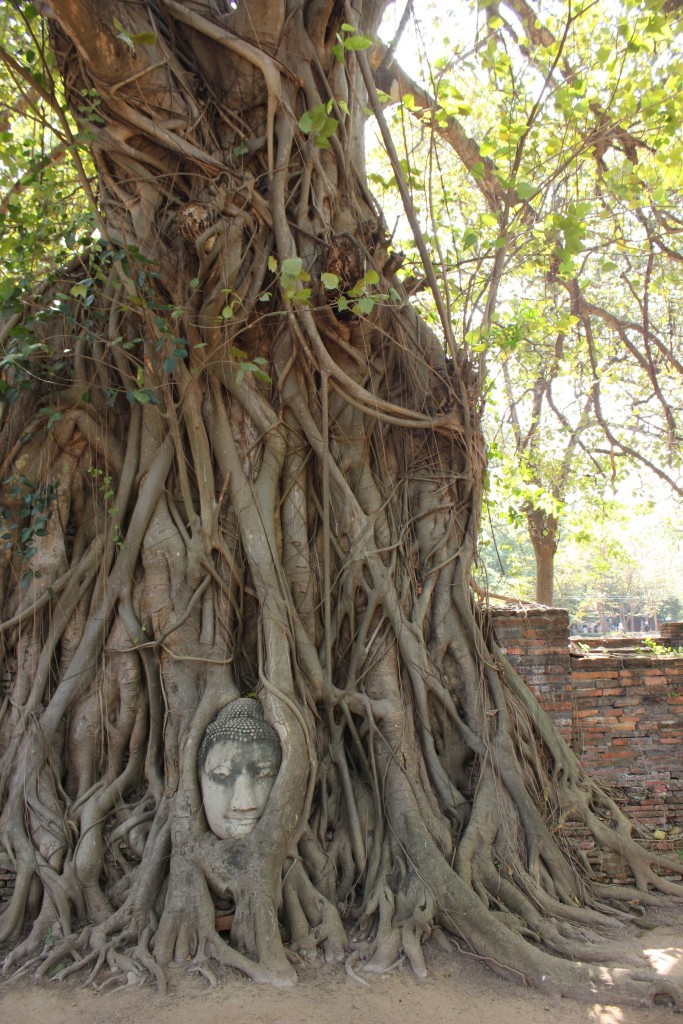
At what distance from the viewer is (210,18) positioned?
4.44 metres

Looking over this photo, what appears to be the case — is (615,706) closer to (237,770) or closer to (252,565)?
(252,565)

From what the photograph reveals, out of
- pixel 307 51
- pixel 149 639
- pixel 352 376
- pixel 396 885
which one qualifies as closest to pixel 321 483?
pixel 352 376

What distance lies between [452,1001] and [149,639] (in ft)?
6.89

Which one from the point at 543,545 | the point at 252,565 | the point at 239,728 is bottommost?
the point at 239,728

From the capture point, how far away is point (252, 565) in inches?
162

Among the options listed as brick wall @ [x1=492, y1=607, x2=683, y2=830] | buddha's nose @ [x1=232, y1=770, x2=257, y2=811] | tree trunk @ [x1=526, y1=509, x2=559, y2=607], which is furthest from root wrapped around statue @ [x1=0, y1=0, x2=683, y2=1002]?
tree trunk @ [x1=526, y1=509, x2=559, y2=607]

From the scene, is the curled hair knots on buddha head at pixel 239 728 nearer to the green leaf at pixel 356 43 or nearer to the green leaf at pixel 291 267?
the green leaf at pixel 291 267

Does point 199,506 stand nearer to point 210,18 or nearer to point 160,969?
point 160,969

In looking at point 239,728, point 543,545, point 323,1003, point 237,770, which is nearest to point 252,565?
point 239,728

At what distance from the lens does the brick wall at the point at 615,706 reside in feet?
16.7

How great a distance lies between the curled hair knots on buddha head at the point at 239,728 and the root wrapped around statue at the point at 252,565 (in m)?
0.02

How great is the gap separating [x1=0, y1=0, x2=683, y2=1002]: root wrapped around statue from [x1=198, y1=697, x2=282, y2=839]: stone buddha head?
0.01 m

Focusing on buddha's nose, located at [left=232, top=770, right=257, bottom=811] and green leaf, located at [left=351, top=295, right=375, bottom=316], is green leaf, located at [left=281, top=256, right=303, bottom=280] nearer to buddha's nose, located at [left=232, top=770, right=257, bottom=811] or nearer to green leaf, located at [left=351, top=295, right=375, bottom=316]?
green leaf, located at [left=351, top=295, right=375, bottom=316]

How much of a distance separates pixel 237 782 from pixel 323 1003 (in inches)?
35.9
